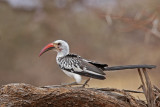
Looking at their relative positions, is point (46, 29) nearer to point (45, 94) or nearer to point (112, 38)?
point (112, 38)

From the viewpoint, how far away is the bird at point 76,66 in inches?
57.3

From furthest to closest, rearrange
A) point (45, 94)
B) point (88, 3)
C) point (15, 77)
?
point (88, 3) < point (15, 77) < point (45, 94)

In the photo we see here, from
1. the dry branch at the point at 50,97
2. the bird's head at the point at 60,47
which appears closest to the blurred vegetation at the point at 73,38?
the bird's head at the point at 60,47

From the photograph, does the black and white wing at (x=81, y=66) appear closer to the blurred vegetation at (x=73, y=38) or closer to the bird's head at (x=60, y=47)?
the bird's head at (x=60, y=47)

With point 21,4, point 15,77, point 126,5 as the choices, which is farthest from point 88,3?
point 15,77

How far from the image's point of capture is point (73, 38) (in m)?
4.92

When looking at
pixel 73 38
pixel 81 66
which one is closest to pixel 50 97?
pixel 81 66

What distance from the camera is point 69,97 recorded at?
1.36m

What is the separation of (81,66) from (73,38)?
11.1ft

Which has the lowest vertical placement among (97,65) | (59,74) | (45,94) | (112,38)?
(45,94)

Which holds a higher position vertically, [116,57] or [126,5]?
[126,5]

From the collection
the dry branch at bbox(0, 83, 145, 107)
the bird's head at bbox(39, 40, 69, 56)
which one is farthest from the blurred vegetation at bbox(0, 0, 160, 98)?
the dry branch at bbox(0, 83, 145, 107)

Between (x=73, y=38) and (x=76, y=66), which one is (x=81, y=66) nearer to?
(x=76, y=66)

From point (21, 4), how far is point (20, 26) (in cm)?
62
